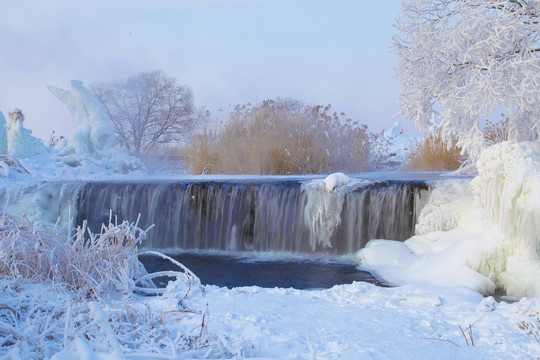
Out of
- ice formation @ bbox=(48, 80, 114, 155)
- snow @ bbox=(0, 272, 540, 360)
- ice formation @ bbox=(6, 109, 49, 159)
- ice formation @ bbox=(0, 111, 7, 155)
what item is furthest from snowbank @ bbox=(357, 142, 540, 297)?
ice formation @ bbox=(0, 111, 7, 155)

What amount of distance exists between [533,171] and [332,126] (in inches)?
355

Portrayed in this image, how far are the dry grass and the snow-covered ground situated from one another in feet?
26.5

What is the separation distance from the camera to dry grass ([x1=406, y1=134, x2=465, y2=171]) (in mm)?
13219

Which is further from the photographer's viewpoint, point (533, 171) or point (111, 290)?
point (533, 171)

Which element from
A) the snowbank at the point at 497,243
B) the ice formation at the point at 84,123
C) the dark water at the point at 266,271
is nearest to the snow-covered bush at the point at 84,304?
the dark water at the point at 266,271

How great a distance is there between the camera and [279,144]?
12289 mm

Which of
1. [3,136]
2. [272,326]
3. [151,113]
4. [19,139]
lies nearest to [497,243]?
[272,326]

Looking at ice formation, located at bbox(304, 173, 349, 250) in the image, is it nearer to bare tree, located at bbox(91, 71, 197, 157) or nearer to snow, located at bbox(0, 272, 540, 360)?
snow, located at bbox(0, 272, 540, 360)

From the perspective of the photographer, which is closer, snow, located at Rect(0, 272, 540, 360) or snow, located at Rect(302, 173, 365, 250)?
snow, located at Rect(0, 272, 540, 360)

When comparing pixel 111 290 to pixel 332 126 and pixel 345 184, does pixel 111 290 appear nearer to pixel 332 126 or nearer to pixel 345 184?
pixel 345 184

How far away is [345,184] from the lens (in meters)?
7.23

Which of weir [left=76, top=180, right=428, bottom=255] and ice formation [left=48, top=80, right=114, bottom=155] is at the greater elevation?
ice formation [left=48, top=80, right=114, bottom=155]

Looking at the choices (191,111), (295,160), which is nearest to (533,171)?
(295,160)

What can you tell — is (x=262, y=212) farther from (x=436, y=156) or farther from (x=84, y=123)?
(x=84, y=123)
